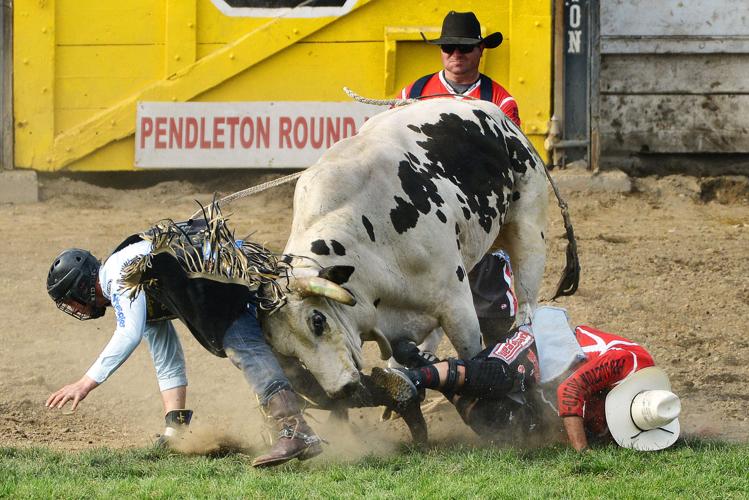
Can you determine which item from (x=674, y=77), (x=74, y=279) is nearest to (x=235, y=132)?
(x=674, y=77)

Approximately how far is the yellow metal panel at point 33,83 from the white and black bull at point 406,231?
4.93 m

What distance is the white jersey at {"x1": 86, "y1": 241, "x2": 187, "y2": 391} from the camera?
536cm

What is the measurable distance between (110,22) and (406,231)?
575 centimetres

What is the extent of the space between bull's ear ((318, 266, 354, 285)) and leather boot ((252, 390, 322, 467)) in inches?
19.0

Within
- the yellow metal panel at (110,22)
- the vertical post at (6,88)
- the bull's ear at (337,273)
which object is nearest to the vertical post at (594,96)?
the yellow metal panel at (110,22)

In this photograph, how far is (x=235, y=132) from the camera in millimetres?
10797

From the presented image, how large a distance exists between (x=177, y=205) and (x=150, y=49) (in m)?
1.36

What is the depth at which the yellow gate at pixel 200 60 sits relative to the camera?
10695mm

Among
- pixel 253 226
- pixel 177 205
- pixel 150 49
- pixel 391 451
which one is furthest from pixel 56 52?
pixel 391 451

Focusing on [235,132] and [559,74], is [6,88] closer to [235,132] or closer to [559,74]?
[235,132]

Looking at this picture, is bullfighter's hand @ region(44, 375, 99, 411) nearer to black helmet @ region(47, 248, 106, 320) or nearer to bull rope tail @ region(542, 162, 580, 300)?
black helmet @ region(47, 248, 106, 320)

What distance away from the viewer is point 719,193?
1089 cm

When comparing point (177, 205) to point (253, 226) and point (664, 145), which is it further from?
point (664, 145)

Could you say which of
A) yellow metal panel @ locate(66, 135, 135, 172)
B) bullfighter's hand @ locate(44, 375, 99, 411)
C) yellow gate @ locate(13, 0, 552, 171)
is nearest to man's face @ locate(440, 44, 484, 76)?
bullfighter's hand @ locate(44, 375, 99, 411)
